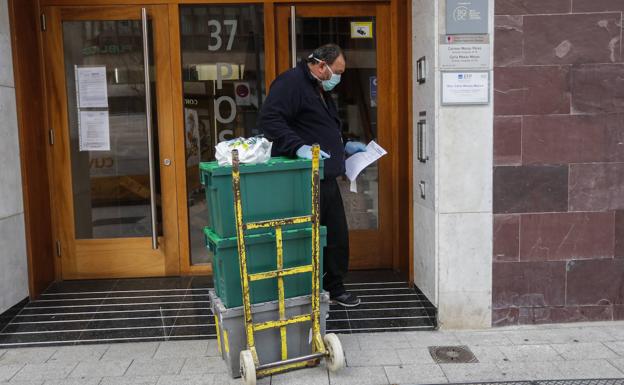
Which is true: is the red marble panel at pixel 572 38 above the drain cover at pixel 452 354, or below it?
above

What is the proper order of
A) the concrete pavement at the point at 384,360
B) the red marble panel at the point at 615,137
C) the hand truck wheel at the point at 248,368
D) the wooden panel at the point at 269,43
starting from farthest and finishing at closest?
the wooden panel at the point at 269,43 → the red marble panel at the point at 615,137 → the concrete pavement at the point at 384,360 → the hand truck wheel at the point at 248,368

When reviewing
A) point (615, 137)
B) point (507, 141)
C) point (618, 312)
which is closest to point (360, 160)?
point (507, 141)

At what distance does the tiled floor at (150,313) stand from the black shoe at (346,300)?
0.15 ft

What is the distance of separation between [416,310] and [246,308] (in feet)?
5.33

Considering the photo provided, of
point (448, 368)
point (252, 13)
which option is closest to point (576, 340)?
point (448, 368)

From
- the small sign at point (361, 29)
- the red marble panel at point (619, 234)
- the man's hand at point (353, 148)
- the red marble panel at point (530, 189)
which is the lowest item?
the red marble panel at point (619, 234)

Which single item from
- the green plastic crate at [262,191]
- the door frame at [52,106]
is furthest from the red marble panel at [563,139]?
the green plastic crate at [262,191]

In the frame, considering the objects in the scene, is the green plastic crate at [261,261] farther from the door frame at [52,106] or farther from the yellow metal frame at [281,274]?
the door frame at [52,106]

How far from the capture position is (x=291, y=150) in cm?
372

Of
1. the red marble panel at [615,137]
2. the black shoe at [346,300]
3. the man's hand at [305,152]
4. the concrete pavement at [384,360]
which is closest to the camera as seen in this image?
the concrete pavement at [384,360]

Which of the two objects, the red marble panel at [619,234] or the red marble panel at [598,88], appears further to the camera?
the red marble panel at [619,234]

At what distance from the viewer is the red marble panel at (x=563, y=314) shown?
414 centimetres

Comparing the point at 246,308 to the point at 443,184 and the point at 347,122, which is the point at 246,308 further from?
the point at 347,122

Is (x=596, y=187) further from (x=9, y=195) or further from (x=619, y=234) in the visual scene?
(x=9, y=195)
